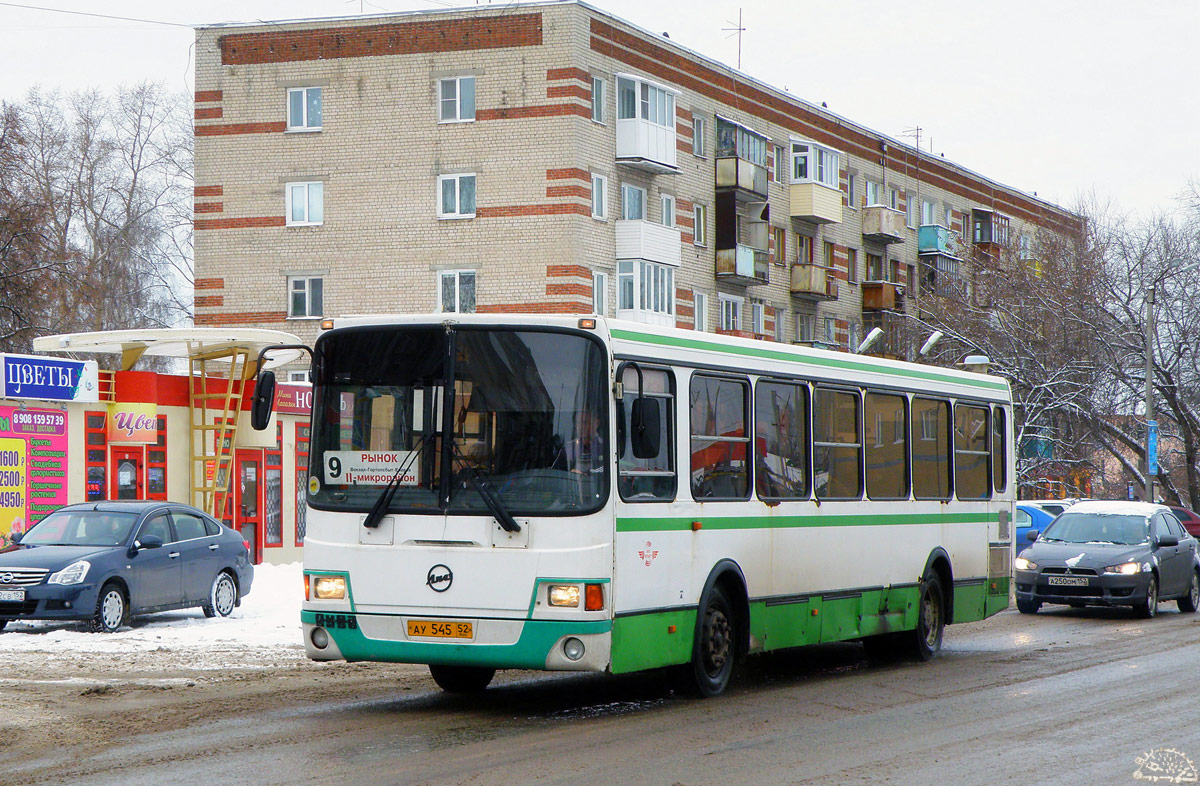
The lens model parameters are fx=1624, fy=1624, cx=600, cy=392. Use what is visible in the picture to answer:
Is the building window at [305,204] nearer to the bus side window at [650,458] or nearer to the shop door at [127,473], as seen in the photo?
the shop door at [127,473]

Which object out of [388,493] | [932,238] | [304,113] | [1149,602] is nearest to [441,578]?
[388,493]

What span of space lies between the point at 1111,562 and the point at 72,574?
1342 cm

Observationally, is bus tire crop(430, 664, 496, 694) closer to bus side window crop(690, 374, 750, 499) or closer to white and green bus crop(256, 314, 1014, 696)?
white and green bus crop(256, 314, 1014, 696)

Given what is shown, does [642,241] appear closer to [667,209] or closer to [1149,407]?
[667,209]

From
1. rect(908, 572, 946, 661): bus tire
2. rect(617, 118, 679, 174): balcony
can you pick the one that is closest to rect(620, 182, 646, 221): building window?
rect(617, 118, 679, 174): balcony

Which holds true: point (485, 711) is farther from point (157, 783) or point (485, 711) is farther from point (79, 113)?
point (79, 113)

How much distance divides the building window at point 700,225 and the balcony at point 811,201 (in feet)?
22.1

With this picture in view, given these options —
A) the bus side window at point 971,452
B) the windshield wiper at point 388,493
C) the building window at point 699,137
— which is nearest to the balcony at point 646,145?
the building window at point 699,137

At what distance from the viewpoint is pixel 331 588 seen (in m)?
10.9

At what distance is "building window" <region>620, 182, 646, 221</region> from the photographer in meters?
44.1

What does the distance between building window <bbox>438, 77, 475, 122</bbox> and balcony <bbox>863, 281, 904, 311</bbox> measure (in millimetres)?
22780

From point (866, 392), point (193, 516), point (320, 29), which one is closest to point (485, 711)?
point (866, 392)

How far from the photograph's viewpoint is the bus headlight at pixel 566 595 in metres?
10.4

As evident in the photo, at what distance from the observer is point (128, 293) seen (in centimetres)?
5869
